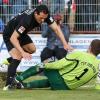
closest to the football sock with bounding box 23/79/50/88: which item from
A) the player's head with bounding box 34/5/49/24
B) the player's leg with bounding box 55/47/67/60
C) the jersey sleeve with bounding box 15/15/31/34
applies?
the jersey sleeve with bounding box 15/15/31/34

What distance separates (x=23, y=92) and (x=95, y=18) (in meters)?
6.38

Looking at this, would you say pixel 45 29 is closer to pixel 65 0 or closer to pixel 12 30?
pixel 65 0

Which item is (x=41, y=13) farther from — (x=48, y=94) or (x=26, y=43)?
(x=48, y=94)

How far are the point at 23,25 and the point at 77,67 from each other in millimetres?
1185

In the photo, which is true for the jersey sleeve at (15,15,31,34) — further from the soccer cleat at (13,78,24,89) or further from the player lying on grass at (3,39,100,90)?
the soccer cleat at (13,78,24,89)

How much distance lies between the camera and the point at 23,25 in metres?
9.94

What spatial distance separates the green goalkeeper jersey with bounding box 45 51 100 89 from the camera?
9688 millimetres

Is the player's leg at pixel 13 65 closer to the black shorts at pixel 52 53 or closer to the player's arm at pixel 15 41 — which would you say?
the player's arm at pixel 15 41

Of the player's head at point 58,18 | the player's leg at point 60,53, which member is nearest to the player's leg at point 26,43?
the player's leg at point 60,53

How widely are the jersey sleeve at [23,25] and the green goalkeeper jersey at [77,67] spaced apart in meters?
0.74

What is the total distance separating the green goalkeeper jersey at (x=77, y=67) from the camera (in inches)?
381

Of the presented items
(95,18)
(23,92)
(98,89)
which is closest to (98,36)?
(95,18)

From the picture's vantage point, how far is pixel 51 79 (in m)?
9.95

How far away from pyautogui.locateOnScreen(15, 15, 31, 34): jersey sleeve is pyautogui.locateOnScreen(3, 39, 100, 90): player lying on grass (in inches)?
27.6
